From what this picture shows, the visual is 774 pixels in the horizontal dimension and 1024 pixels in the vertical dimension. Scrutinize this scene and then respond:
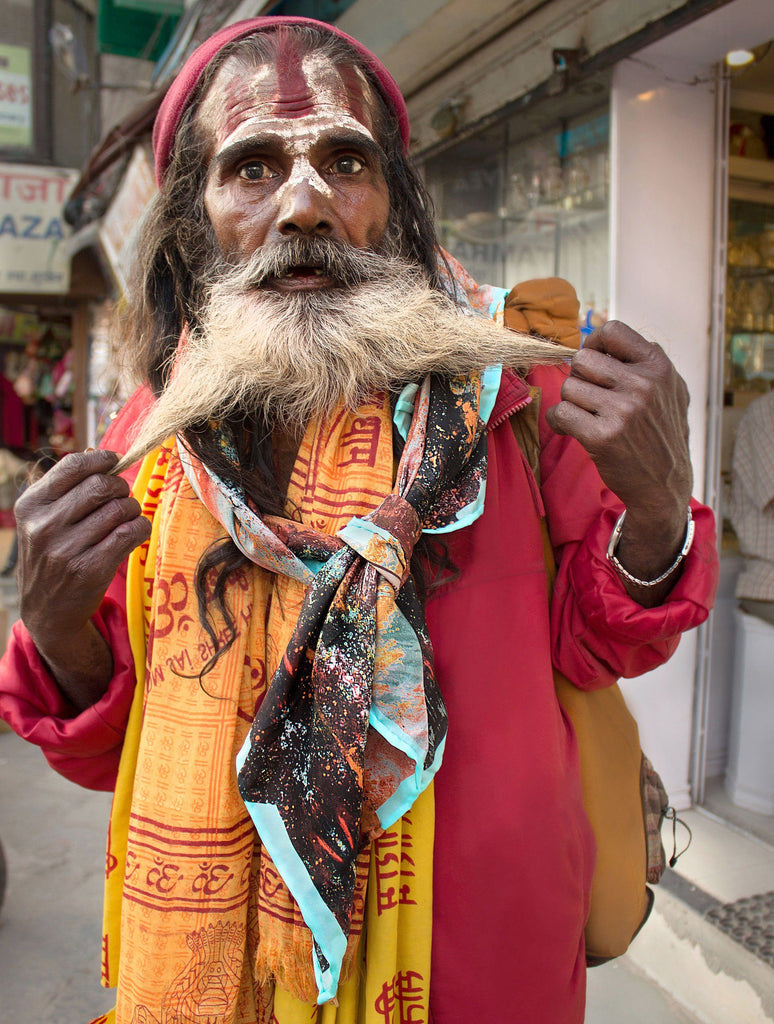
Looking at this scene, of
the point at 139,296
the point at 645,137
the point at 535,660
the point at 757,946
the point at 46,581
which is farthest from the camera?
the point at 645,137

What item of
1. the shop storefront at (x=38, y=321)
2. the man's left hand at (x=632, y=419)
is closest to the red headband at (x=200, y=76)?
the man's left hand at (x=632, y=419)

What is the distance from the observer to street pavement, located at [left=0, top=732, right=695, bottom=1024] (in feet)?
7.84

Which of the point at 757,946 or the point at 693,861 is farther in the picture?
the point at 693,861

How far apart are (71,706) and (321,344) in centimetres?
70

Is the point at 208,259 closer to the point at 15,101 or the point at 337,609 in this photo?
the point at 337,609

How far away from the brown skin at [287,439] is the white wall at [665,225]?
1730mm

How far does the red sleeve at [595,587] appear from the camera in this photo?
1071 mm

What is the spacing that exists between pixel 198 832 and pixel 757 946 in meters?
1.95

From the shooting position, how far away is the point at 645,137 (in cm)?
271

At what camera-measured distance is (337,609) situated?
3.35 feet

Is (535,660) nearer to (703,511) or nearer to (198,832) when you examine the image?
(703,511)

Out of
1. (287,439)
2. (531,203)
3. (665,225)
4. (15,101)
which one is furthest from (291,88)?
(15,101)

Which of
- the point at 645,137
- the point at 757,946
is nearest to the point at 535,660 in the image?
the point at 757,946

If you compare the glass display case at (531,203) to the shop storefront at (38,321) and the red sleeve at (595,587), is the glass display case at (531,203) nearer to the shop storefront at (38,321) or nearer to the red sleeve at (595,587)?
the red sleeve at (595,587)
